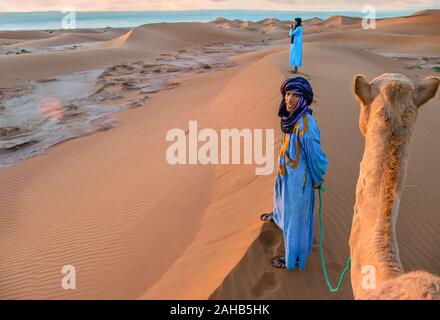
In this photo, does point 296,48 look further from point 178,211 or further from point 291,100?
point 291,100

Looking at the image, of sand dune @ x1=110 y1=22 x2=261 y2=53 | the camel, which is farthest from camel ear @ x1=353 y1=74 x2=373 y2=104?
sand dune @ x1=110 y1=22 x2=261 y2=53

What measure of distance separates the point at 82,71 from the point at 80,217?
1925 cm

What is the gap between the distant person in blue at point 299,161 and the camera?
333cm

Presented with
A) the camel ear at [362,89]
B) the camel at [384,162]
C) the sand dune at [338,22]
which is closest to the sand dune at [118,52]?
the camel ear at [362,89]

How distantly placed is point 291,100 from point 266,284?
2.00 m

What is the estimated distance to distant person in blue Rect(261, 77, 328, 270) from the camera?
3.33 m

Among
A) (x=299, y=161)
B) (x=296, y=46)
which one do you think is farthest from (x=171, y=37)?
(x=299, y=161)

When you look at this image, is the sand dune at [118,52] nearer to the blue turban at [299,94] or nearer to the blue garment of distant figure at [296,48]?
the blue garment of distant figure at [296,48]

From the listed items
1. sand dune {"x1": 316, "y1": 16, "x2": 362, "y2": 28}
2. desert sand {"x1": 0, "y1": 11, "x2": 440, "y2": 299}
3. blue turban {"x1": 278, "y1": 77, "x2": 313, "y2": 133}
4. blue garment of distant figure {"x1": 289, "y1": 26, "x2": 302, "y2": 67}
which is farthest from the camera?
sand dune {"x1": 316, "y1": 16, "x2": 362, "y2": 28}

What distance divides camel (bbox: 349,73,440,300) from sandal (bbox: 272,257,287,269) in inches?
66.8

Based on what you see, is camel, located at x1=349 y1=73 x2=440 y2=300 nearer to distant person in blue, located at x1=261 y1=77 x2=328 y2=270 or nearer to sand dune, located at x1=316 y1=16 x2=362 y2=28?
distant person in blue, located at x1=261 y1=77 x2=328 y2=270

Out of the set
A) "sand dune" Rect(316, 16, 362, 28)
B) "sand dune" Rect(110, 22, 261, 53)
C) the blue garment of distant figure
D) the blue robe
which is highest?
"sand dune" Rect(316, 16, 362, 28)

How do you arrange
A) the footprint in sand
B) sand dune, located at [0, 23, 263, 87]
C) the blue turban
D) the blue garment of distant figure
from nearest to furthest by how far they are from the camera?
the blue turban
the footprint in sand
the blue garment of distant figure
sand dune, located at [0, 23, 263, 87]
